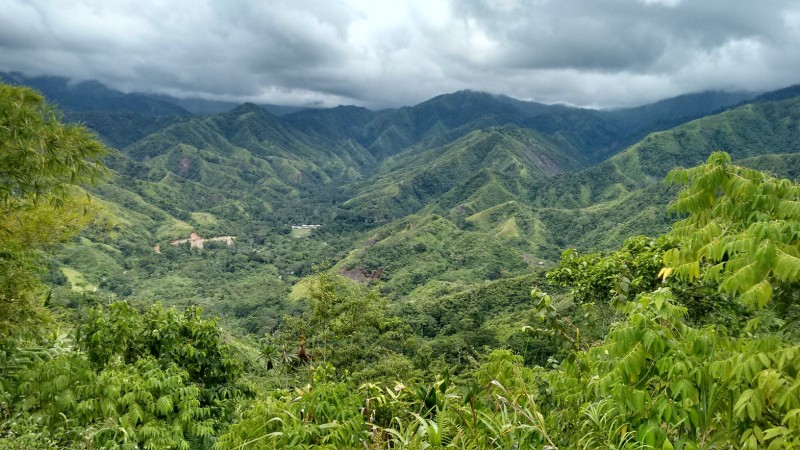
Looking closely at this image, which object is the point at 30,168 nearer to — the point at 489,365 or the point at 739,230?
the point at 489,365

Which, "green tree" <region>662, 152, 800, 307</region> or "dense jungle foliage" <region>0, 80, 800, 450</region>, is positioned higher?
"green tree" <region>662, 152, 800, 307</region>

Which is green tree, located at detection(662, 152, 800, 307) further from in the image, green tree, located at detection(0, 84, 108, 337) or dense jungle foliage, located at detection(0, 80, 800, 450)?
green tree, located at detection(0, 84, 108, 337)

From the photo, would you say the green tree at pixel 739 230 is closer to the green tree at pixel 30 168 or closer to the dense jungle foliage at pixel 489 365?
the dense jungle foliage at pixel 489 365

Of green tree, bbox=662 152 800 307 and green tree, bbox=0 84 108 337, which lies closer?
green tree, bbox=662 152 800 307

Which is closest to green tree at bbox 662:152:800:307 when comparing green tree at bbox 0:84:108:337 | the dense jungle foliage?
the dense jungle foliage

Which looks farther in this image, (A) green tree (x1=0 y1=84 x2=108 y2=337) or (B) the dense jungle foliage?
(A) green tree (x1=0 y1=84 x2=108 y2=337)

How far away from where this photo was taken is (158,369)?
7.57m

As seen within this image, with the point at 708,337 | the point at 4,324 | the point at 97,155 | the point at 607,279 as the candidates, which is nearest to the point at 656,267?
the point at 607,279

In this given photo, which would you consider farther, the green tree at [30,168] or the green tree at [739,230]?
the green tree at [30,168]

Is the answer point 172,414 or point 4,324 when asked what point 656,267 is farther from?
point 4,324

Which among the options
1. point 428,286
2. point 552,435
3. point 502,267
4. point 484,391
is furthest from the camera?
point 502,267

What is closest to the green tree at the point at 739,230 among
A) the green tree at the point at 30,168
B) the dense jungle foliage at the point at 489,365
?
the dense jungle foliage at the point at 489,365

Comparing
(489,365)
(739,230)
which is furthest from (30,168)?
(739,230)

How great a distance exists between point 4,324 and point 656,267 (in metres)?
15.6
